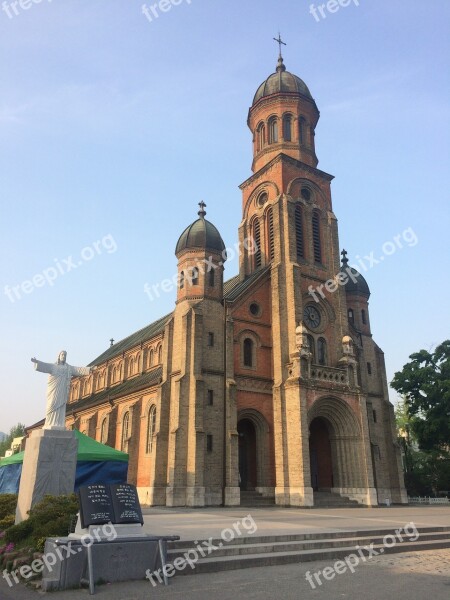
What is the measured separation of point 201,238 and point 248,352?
823cm

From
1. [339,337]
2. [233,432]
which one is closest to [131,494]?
[233,432]

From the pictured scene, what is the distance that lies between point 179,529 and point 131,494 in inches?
173

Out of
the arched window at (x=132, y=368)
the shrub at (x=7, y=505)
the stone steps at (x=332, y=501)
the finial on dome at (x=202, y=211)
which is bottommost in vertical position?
the stone steps at (x=332, y=501)

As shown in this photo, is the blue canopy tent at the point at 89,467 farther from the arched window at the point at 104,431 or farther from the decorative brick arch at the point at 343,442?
the arched window at the point at 104,431

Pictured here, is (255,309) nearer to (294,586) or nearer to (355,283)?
(355,283)

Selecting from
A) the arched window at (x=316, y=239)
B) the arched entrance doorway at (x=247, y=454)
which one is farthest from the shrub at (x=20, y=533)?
the arched window at (x=316, y=239)

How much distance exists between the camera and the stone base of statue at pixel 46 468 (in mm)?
12602

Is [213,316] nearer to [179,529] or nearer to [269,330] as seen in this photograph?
[269,330]

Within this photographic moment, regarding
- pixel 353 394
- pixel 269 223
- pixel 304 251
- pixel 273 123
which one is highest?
pixel 273 123

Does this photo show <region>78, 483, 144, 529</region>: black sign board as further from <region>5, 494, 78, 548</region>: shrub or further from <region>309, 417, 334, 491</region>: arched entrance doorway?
<region>309, 417, 334, 491</region>: arched entrance doorway

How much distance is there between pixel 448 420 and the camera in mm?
34562

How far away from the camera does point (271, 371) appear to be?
31141 millimetres

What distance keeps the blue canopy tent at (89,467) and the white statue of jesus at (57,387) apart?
4967 mm

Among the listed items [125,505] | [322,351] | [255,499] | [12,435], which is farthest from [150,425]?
[12,435]
